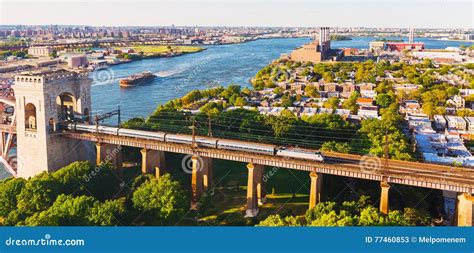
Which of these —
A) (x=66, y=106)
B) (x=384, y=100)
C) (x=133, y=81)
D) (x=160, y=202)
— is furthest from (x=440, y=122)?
Result: (x=133, y=81)

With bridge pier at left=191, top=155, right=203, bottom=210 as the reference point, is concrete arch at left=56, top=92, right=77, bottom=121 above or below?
above

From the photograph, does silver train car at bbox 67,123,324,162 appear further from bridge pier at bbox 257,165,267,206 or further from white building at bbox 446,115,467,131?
white building at bbox 446,115,467,131

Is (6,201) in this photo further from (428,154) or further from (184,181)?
(428,154)

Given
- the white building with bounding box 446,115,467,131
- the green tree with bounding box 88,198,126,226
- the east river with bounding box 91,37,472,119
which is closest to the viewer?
the green tree with bounding box 88,198,126,226

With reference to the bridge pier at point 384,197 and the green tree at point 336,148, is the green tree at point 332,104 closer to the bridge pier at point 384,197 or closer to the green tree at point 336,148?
the green tree at point 336,148

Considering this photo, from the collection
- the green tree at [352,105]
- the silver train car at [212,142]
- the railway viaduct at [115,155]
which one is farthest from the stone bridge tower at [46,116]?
the green tree at [352,105]

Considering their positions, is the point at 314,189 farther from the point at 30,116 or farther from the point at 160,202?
the point at 30,116

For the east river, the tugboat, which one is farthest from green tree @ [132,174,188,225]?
the tugboat
